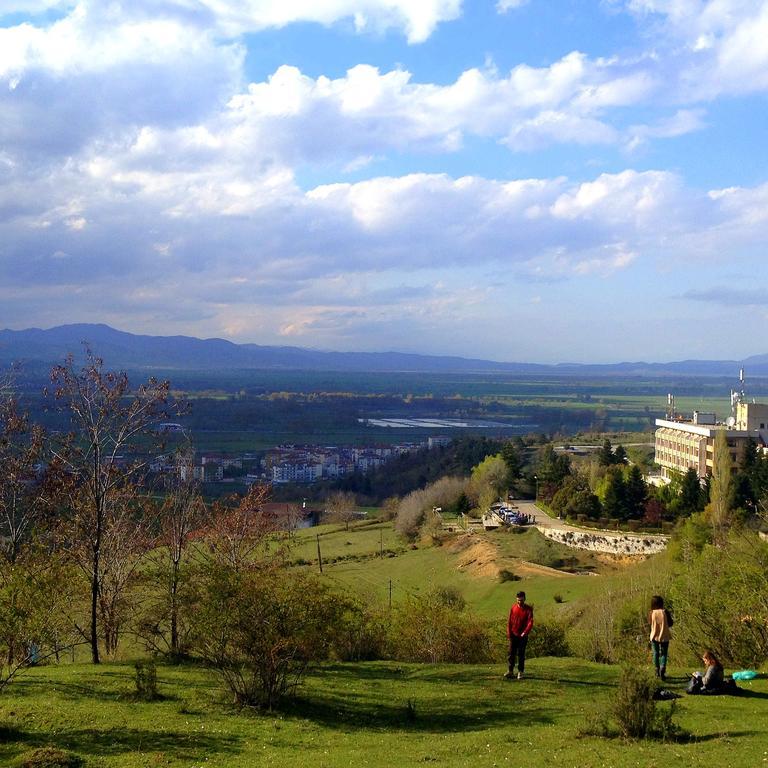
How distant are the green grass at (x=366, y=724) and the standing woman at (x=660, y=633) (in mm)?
450

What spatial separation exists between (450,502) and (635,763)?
6145 cm

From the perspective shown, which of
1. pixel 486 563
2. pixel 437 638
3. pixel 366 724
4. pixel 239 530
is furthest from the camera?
pixel 486 563

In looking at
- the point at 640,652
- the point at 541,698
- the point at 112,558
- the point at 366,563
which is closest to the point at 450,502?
the point at 366,563

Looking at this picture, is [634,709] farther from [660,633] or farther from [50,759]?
[50,759]

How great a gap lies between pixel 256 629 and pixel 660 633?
6.66 metres

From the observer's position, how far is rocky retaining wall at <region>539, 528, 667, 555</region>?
47594 mm

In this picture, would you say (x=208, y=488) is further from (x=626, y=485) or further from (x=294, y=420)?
(x=294, y=420)

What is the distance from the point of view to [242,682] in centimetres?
1167

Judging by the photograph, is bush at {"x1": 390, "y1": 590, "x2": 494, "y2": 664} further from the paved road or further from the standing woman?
the paved road

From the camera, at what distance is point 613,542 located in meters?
49.3

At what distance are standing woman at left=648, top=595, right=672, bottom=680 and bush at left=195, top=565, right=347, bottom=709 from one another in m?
5.45

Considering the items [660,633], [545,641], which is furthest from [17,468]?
[545,641]

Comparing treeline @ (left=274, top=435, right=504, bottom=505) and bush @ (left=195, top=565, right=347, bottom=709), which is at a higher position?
bush @ (left=195, top=565, right=347, bottom=709)

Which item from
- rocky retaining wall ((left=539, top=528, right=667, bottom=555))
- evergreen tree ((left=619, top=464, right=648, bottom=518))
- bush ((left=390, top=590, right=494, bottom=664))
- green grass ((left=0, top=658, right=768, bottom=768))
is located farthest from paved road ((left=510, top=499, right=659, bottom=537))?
green grass ((left=0, top=658, right=768, bottom=768))
